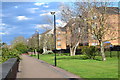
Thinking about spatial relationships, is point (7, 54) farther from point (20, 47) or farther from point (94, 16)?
point (20, 47)

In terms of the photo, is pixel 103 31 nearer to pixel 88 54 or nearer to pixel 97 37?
pixel 97 37

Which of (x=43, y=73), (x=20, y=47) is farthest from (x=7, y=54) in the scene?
(x=20, y=47)

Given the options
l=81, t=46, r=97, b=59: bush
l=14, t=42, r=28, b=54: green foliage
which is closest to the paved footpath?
l=81, t=46, r=97, b=59: bush

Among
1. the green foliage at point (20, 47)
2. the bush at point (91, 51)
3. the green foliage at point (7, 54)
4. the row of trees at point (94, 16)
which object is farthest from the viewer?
the green foliage at point (20, 47)

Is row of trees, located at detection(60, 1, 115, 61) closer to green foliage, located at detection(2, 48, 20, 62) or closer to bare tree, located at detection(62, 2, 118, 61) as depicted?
bare tree, located at detection(62, 2, 118, 61)

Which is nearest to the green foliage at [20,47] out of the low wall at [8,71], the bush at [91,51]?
the bush at [91,51]

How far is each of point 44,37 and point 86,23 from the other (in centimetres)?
4261

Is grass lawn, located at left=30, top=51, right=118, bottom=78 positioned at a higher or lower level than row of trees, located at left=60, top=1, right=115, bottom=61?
lower

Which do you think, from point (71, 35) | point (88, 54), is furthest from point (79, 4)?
point (71, 35)

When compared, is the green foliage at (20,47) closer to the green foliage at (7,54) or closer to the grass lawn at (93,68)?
the green foliage at (7,54)

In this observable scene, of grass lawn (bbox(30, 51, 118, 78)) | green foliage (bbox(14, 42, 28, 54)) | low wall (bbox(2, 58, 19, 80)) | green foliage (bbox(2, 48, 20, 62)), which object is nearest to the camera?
low wall (bbox(2, 58, 19, 80))

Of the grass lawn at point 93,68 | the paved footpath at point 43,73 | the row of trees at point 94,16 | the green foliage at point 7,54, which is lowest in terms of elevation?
the paved footpath at point 43,73

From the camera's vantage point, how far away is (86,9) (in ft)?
80.1

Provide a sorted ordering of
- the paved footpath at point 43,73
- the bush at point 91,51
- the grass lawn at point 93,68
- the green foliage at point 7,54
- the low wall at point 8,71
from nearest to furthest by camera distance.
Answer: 1. the low wall at point 8,71
2. the grass lawn at point 93,68
3. the paved footpath at point 43,73
4. the green foliage at point 7,54
5. the bush at point 91,51
